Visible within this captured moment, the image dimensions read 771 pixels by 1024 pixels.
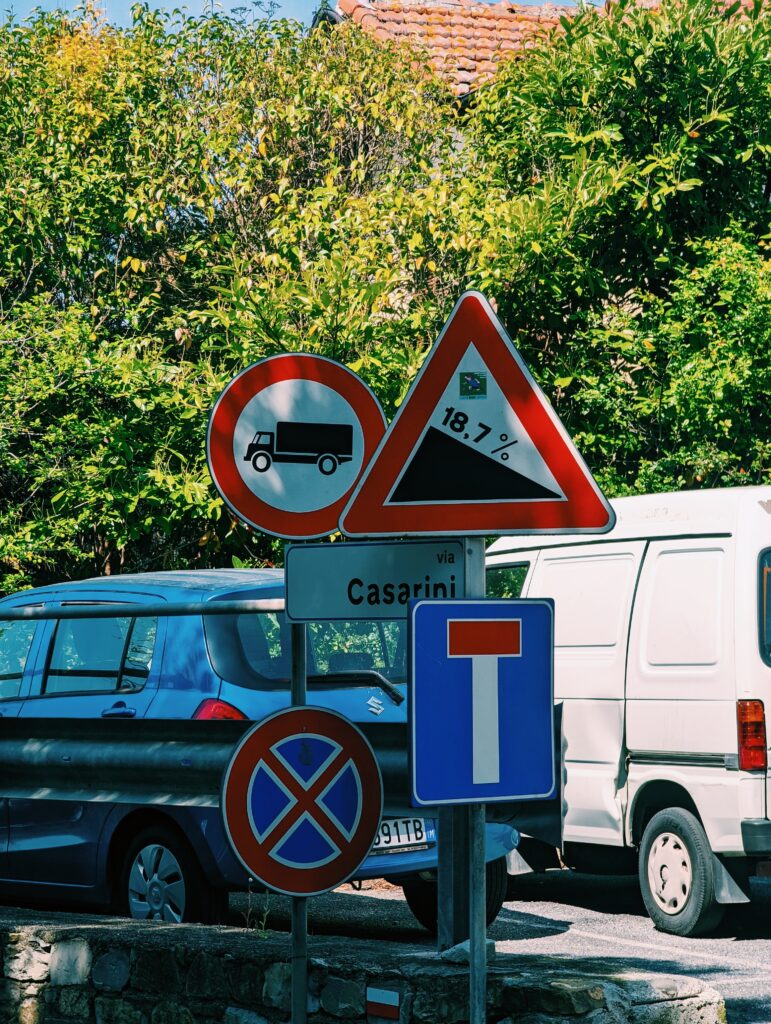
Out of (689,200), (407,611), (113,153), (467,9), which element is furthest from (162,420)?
(467,9)

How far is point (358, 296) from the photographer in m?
13.0

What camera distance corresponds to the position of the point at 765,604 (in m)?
8.98

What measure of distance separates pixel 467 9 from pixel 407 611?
2130 cm

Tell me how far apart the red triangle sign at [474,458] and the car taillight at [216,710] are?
3373 millimetres

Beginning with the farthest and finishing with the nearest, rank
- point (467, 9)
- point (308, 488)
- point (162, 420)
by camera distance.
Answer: point (467, 9), point (162, 420), point (308, 488)

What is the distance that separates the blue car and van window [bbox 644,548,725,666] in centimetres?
186

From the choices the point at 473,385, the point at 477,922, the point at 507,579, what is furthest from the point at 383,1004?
the point at 507,579

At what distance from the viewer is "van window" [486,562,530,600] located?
11203mm

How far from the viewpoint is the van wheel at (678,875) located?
29.8ft

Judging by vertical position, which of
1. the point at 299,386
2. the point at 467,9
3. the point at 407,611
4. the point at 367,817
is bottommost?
the point at 367,817

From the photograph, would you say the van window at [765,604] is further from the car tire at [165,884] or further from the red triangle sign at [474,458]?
the red triangle sign at [474,458]

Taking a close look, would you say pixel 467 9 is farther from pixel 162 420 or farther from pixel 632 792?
pixel 632 792

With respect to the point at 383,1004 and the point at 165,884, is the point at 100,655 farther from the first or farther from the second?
the point at 383,1004

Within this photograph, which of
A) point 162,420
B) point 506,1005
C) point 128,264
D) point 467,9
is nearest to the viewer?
point 506,1005
